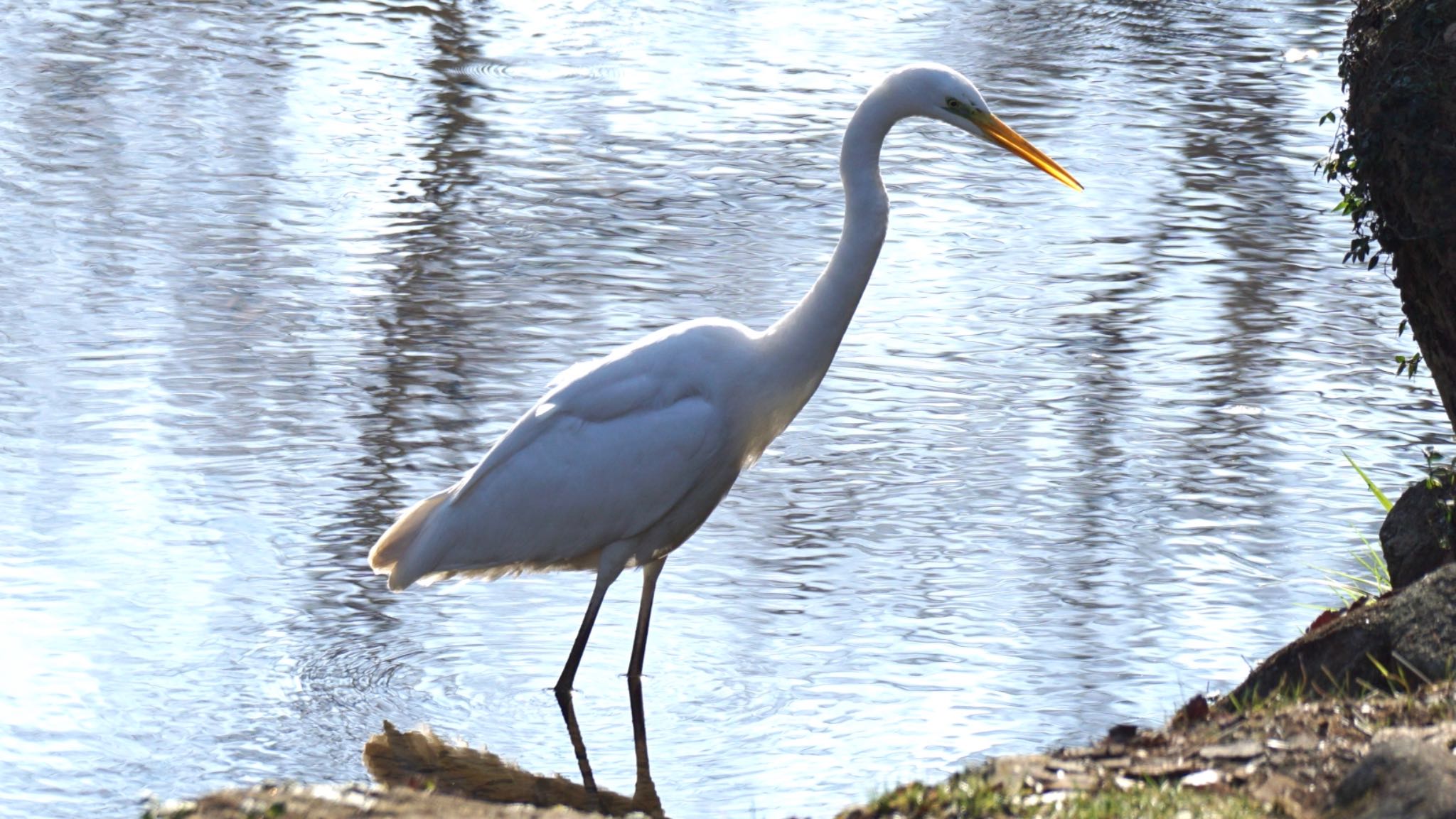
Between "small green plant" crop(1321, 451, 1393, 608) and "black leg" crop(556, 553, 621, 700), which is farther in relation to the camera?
"small green plant" crop(1321, 451, 1393, 608)

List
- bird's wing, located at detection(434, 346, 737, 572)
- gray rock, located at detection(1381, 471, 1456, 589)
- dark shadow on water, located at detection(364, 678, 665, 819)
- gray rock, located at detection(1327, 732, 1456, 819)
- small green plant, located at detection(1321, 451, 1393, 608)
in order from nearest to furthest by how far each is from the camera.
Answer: gray rock, located at detection(1327, 732, 1456, 819), dark shadow on water, located at detection(364, 678, 665, 819), gray rock, located at detection(1381, 471, 1456, 589), bird's wing, located at detection(434, 346, 737, 572), small green plant, located at detection(1321, 451, 1393, 608)

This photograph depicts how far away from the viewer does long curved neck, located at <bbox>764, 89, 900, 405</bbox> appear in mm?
4766

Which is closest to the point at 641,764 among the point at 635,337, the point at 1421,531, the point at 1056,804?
the point at 1056,804

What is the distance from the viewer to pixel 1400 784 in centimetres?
300

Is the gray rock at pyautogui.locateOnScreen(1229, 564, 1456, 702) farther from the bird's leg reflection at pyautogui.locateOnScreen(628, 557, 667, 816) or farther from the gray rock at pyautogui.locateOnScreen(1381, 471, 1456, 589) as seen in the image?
the bird's leg reflection at pyautogui.locateOnScreen(628, 557, 667, 816)

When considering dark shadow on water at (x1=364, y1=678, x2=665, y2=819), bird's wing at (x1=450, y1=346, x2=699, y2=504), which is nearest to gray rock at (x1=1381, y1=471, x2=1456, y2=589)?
bird's wing at (x1=450, y1=346, x2=699, y2=504)

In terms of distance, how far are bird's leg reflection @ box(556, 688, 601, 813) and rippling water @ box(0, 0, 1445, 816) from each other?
0.04m

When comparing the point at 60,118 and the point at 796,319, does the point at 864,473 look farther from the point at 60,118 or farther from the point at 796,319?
the point at 60,118

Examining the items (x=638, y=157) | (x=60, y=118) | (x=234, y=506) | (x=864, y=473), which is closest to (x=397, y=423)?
(x=234, y=506)

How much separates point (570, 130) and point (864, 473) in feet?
13.2

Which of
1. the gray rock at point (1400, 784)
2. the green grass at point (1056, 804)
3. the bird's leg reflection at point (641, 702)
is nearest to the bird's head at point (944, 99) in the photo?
the bird's leg reflection at point (641, 702)

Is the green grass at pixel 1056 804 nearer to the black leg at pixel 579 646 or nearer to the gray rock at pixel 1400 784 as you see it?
the gray rock at pixel 1400 784

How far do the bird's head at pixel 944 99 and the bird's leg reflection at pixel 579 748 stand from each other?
1762 mm

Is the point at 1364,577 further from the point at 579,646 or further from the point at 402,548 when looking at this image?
the point at 402,548
